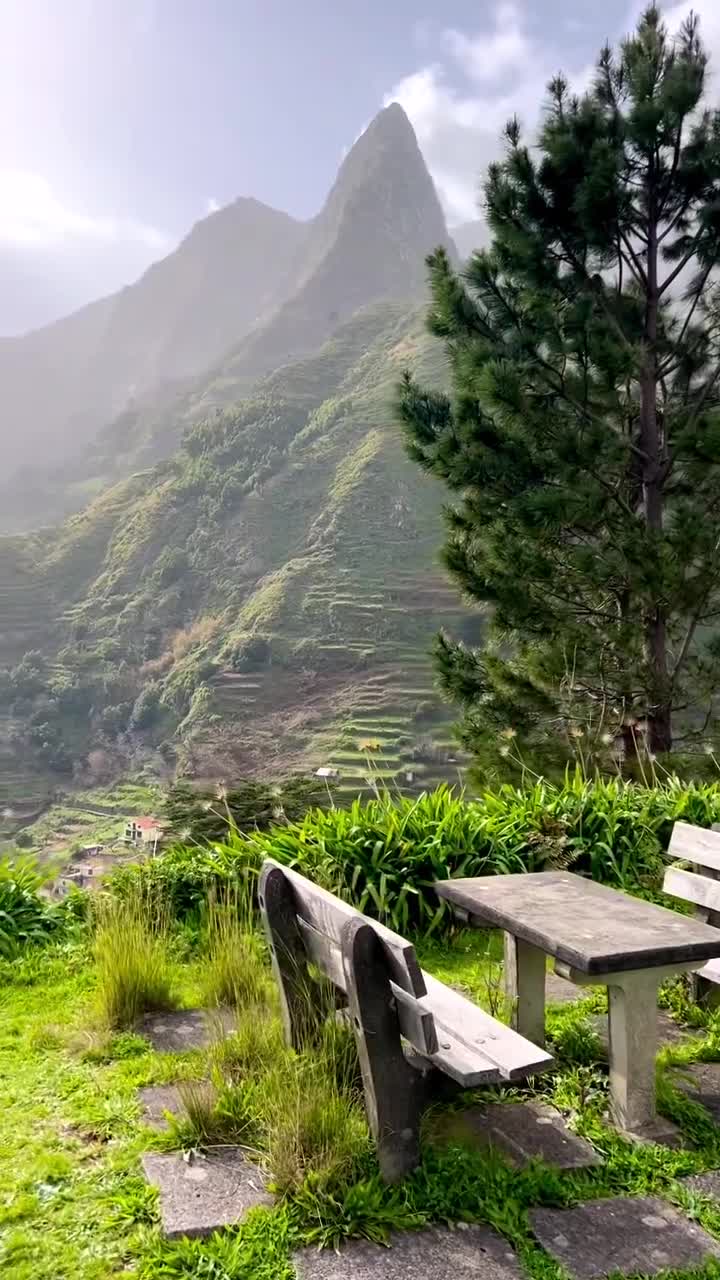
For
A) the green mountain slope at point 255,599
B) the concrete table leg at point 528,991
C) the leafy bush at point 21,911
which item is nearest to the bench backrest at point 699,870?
the concrete table leg at point 528,991

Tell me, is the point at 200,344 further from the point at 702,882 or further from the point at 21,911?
the point at 702,882

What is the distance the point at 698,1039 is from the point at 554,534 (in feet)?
22.0

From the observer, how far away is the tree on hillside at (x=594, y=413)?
9.36 metres

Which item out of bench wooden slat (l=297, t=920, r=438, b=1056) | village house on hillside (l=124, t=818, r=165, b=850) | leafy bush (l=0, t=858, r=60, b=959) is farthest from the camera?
village house on hillside (l=124, t=818, r=165, b=850)

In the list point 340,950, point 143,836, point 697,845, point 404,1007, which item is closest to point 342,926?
point 340,950

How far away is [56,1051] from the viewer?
3234 mm

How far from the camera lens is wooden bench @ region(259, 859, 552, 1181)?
82.2 inches

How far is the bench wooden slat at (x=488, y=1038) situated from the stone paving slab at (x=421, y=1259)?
33 centimetres

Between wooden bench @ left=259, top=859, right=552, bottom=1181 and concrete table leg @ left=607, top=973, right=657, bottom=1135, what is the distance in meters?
0.43

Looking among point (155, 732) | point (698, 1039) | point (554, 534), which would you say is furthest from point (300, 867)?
point (155, 732)

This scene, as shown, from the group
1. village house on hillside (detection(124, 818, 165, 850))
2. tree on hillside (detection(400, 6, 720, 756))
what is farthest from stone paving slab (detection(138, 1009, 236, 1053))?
tree on hillside (detection(400, 6, 720, 756))

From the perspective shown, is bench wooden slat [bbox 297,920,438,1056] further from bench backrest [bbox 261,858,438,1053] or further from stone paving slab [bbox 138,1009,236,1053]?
stone paving slab [bbox 138,1009,236,1053]

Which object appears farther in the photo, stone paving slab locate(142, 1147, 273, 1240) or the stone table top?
the stone table top

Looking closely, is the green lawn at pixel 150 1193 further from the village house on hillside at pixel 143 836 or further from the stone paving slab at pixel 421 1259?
the village house on hillside at pixel 143 836
